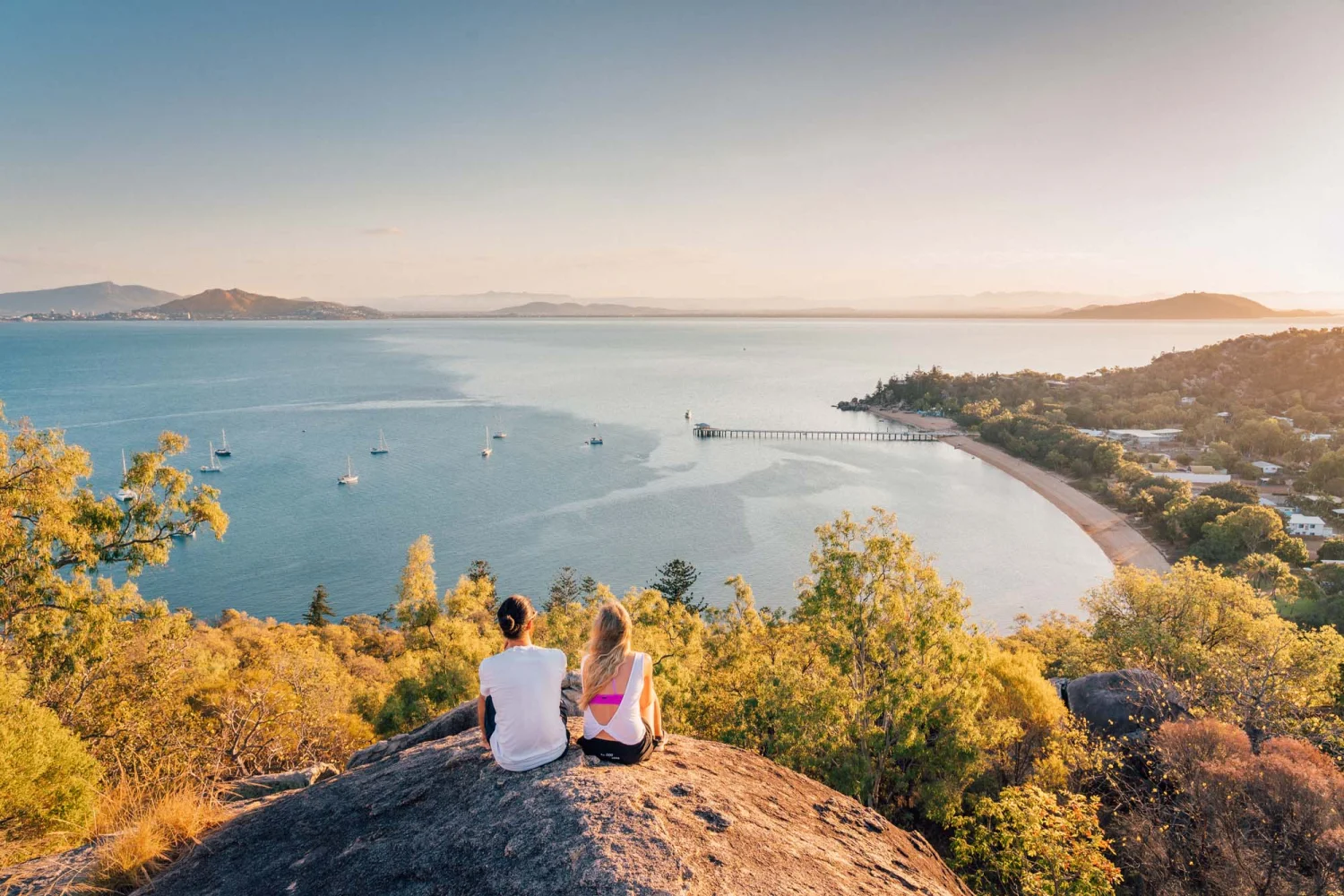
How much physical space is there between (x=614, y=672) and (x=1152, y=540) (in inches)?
2944

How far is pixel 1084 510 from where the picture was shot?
7369cm

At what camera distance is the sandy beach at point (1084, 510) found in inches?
2324

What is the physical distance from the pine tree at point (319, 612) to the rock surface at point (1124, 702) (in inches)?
1714

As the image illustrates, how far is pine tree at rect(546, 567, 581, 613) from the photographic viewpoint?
1779 inches

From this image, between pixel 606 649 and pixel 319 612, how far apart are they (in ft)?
152

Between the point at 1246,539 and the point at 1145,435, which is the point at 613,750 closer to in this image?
the point at 1246,539

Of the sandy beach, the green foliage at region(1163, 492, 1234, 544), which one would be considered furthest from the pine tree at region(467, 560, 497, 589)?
the green foliage at region(1163, 492, 1234, 544)

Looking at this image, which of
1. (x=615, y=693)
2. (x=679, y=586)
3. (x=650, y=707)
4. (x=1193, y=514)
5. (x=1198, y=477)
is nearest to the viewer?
(x=615, y=693)

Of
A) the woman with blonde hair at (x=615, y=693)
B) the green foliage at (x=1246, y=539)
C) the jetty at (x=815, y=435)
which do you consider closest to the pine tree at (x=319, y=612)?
the woman with blonde hair at (x=615, y=693)

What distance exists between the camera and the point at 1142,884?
10.2m

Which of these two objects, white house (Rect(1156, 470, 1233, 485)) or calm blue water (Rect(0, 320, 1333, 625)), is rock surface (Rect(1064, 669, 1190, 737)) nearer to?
calm blue water (Rect(0, 320, 1333, 625))

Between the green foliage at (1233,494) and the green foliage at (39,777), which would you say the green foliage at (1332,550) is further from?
the green foliage at (39,777)

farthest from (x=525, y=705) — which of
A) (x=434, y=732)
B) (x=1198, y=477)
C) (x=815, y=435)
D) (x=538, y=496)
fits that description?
(x=815, y=435)

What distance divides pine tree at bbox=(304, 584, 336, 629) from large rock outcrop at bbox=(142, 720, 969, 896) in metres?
43.3
